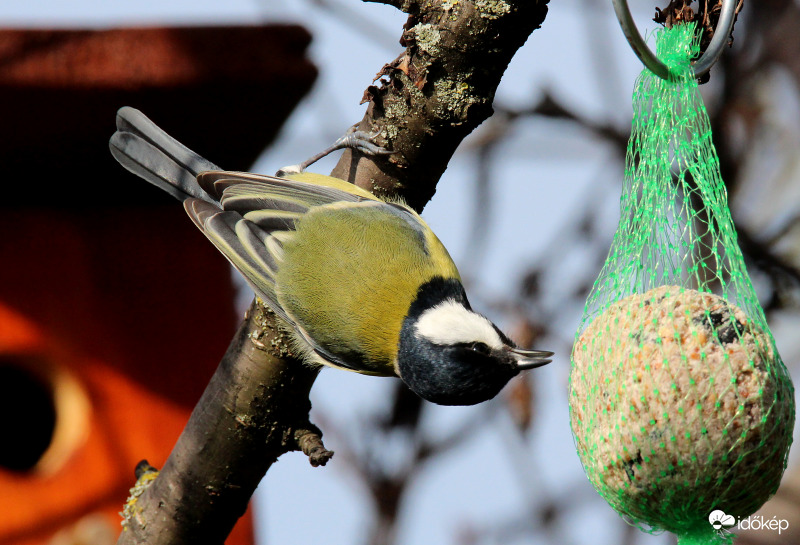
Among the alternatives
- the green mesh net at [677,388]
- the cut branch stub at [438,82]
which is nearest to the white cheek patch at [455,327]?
the green mesh net at [677,388]

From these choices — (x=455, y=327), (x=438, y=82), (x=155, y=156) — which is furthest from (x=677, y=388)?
(x=155, y=156)

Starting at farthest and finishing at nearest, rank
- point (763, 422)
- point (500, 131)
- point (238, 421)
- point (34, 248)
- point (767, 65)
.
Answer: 1. point (500, 131)
2. point (767, 65)
3. point (34, 248)
4. point (238, 421)
5. point (763, 422)

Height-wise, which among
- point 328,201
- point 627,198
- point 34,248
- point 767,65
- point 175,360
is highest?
point 767,65

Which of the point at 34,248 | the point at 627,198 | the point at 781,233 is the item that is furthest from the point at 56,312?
the point at 781,233

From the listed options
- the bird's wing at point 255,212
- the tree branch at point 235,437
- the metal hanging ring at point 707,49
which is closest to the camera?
the metal hanging ring at point 707,49

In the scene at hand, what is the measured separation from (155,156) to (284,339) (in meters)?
0.70

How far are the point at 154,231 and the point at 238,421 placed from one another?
845 millimetres

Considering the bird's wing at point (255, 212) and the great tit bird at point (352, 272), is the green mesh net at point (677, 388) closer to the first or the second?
the great tit bird at point (352, 272)

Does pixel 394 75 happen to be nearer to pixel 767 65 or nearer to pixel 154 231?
pixel 154 231

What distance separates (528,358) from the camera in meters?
1.92

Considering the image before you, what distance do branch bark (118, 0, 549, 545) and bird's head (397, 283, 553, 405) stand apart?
0.24 meters

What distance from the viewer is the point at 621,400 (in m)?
1.64

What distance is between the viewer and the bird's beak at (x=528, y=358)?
190 centimetres

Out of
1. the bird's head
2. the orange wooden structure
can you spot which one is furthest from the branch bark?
the orange wooden structure
